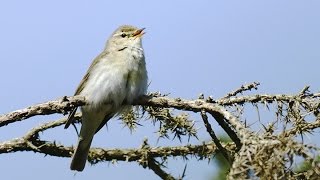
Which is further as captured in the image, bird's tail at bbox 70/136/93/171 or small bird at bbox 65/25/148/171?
small bird at bbox 65/25/148/171

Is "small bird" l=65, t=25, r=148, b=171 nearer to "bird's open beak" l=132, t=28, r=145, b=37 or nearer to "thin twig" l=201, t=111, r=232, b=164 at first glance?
"bird's open beak" l=132, t=28, r=145, b=37

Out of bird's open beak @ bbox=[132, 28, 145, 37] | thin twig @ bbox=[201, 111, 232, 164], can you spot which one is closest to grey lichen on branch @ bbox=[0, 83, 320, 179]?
thin twig @ bbox=[201, 111, 232, 164]

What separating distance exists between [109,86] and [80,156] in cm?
72

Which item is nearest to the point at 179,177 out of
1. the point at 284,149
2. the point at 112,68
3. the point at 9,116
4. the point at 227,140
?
the point at 227,140

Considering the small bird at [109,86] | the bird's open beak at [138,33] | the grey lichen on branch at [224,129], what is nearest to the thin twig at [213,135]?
the grey lichen on branch at [224,129]

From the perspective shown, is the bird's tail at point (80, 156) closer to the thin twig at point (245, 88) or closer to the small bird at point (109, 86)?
the small bird at point (109, 86)

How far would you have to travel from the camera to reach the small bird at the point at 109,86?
184 inches

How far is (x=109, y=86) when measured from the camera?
496 centimetres

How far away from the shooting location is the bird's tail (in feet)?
14.3

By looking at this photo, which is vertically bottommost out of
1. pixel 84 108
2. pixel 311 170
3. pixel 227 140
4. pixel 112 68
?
pixel 311 170

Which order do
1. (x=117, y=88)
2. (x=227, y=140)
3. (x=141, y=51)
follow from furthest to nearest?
(x=141, y=51)
(x=117, y=88)
(x=227, y=140)

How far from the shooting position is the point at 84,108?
4.59 metres

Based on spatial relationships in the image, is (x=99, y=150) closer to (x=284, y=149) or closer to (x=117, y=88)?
(x=117, y=88)

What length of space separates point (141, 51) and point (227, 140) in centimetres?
170
